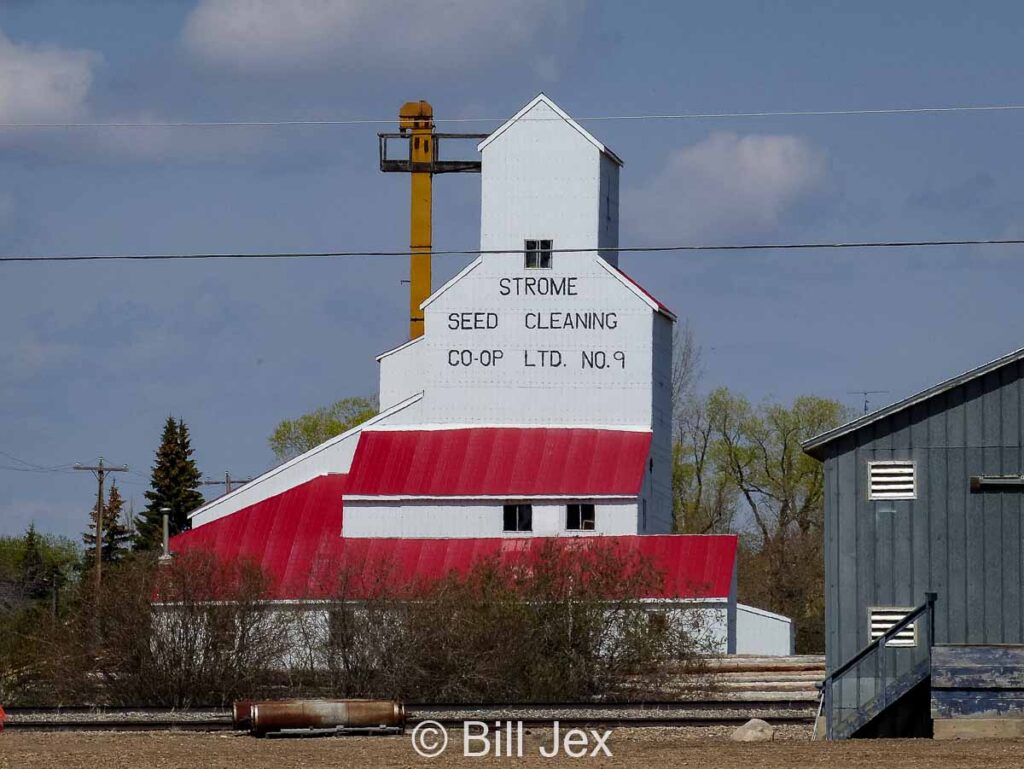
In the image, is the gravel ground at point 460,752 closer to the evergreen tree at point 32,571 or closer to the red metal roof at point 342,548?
the red metal roof at point 342,548

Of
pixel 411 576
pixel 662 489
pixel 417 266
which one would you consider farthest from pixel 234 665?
pixel 417 266

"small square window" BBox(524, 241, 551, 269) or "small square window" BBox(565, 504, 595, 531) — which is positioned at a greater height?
"small square window" BBox(524, 241, 551, 269)

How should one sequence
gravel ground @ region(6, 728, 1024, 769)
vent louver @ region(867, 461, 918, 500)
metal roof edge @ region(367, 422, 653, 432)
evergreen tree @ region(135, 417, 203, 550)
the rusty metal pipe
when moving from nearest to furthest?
gravel ground @ region(6, 728, 1024, 769) < the rusty metal pipe < vent louver @ region(867, 461, 918, 500) < metal roof edge @ region(367, 422, 653, 432) < evergreen tree @ region(135, 417, 203, 550)

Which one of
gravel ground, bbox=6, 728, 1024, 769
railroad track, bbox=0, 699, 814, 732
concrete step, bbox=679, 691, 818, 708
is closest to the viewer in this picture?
gravel ground, bbox=6, 728, 1024, 769

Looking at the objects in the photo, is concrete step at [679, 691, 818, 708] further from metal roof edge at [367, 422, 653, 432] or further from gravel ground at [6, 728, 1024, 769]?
metal roof edge at [367, 422, 653, 432]

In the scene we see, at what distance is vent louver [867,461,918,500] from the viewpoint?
31.8 metres

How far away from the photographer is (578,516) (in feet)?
176

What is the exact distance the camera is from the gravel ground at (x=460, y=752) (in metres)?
24.3

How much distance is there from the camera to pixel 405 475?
54.9 m

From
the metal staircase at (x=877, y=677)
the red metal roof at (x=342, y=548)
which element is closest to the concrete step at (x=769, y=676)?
the red metal roof at (x=342, y=548)

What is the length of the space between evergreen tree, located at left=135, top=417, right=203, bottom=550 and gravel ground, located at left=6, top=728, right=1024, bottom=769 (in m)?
59.9

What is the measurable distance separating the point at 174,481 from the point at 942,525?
212 ft

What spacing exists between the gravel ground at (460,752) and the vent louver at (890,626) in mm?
2526

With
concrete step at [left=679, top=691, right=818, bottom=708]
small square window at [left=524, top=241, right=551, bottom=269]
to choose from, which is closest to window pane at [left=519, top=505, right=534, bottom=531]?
small square window at [left=524, top=241, right=551, bottom=269]
